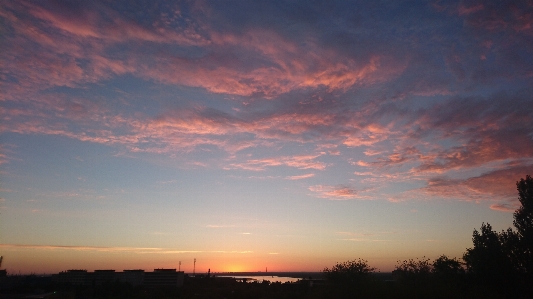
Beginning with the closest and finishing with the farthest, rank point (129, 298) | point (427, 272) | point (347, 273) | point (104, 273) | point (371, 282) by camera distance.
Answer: point (371, 282) → point (347, 273) → point (129, 298) → point (427, 272) → point (104, 273)

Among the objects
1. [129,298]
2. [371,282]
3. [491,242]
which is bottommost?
[129,298]

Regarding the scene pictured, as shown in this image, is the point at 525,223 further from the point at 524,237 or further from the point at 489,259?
the point at 489,259

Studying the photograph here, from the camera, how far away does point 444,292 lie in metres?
33.9

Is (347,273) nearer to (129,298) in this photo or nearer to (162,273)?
(129,298)

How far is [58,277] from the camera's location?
399ft

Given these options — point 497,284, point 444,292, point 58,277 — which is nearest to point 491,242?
point 497,284

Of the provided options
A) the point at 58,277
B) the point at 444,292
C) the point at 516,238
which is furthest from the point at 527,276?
the point at 58,277

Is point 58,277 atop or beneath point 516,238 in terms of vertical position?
beneath

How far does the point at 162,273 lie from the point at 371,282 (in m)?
83.3

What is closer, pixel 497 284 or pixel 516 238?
pixel 497 284

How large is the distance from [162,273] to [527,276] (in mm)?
96802

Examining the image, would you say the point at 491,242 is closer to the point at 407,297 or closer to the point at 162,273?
the point at 407,297

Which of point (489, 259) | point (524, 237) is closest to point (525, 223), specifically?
point (524, 237)

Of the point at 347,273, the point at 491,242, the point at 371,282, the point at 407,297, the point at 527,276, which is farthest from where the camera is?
the point at 347,273
